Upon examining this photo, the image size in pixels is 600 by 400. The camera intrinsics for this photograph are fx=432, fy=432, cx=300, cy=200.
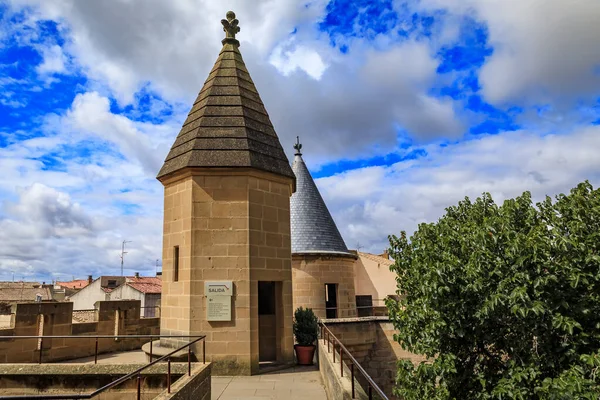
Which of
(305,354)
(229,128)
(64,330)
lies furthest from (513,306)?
(64,330)

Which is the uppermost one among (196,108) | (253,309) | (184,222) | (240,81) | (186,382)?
(240,81)

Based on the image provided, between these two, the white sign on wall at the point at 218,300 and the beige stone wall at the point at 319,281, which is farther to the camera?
the beige stone wall at the point at 319,281

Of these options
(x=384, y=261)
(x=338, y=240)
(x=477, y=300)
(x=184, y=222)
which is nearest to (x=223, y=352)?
(x=184, y=222)

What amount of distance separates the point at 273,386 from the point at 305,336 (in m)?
3.06

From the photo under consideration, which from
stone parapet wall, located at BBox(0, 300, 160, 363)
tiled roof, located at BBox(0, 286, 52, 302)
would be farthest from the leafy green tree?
tiled roof, located at BBox(0, 286, 52, 302)

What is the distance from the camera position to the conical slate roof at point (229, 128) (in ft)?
34.8

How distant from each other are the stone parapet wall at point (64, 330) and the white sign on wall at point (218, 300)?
4.74 meters

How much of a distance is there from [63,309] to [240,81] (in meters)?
8.46

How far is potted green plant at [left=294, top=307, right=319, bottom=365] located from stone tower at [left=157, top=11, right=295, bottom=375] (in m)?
0.36

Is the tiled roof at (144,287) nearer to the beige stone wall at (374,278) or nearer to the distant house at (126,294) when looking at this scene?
the distant house at (126,294)

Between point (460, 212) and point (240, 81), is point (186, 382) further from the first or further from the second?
point (240, 81)

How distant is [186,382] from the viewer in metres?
6.52

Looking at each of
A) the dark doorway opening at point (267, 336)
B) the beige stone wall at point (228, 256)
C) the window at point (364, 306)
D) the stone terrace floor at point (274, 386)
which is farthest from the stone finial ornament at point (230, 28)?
the window at point (364, 306)

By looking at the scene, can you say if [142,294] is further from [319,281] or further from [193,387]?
[193,387]
